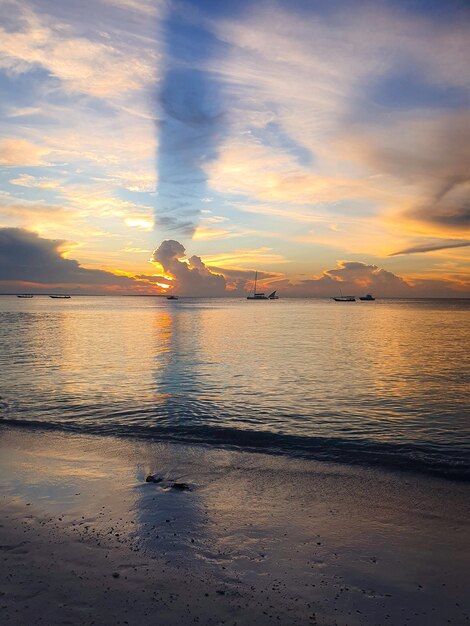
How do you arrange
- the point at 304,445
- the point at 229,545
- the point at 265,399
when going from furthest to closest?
the point at 265,399, the point at 304,445, the point at 229,545

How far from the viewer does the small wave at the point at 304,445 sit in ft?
50.3

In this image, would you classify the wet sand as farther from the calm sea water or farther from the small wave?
the calm sea water

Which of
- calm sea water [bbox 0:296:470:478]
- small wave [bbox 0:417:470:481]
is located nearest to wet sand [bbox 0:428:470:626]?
small wave [bbox 0:417:470:481]

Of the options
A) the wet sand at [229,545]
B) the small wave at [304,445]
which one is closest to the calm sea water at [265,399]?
the small wave at [304,445]

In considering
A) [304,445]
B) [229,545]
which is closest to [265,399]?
[304,445]

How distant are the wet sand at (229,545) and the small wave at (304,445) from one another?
1284 millimetres

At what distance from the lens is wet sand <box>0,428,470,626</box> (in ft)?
23.3

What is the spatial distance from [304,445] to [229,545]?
8.66 metres

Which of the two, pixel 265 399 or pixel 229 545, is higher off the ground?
pixel 229 545

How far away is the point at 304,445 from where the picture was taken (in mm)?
17375

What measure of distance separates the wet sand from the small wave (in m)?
1.28

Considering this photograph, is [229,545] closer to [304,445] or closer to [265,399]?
[304,445]

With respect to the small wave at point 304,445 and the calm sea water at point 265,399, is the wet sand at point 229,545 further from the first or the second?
the calm sea water at point 265,399

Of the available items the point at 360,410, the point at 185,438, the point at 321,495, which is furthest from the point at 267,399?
the point at 321,495
